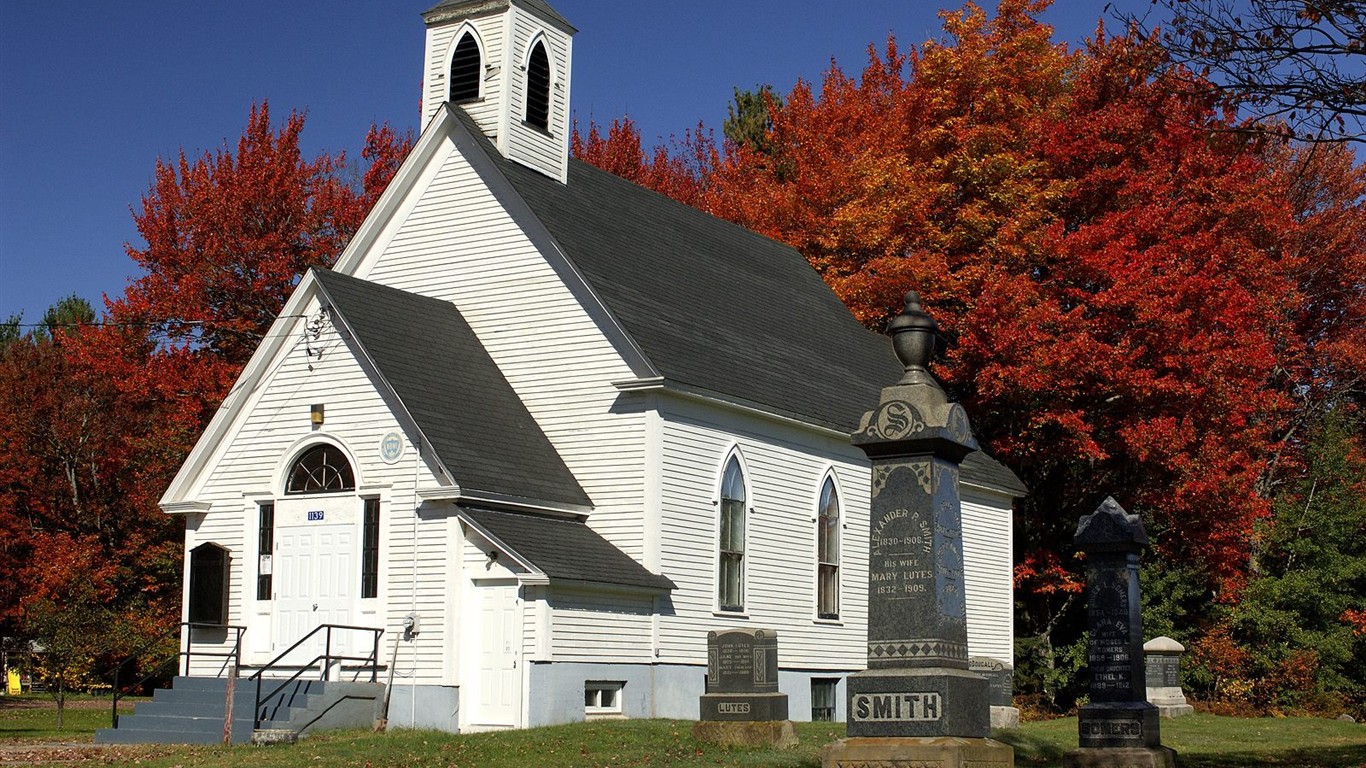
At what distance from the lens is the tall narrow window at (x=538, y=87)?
28.2m

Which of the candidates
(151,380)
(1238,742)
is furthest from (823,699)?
(151,380)

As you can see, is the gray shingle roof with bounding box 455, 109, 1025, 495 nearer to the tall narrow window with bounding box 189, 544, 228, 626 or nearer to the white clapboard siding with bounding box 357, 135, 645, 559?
the white clapboard siding with bounding box 357, 135, 645, 559

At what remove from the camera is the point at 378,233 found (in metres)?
27.3

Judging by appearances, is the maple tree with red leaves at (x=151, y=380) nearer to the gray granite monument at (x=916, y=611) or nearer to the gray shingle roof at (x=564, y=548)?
the gray shingle roof at (x=564, y=548)

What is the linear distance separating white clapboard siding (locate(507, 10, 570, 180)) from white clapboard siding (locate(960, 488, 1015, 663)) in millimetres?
11481

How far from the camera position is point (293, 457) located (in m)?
23.7

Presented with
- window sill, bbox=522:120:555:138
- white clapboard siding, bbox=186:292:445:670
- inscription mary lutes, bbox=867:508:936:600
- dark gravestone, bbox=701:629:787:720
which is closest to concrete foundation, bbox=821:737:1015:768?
inscription mary lutes, bbox=867:508:936:600

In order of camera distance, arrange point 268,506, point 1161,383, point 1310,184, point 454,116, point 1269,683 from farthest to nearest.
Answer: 1. point 1310,184
2. point 1269,683
3. point 1161,383
4. point 454,116
5. point 268,506

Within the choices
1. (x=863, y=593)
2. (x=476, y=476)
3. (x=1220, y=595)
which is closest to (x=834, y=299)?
(x=863, y=593)

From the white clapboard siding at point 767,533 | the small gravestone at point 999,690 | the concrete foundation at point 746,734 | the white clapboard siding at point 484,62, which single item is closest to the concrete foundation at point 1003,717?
the small gravestone at point 999,690

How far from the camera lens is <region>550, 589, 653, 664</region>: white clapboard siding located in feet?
71.1

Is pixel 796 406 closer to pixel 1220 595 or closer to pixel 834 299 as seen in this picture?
pixel 834 299

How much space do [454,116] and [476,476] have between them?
25.2 feet

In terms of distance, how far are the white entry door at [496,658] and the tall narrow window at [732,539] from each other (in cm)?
488
